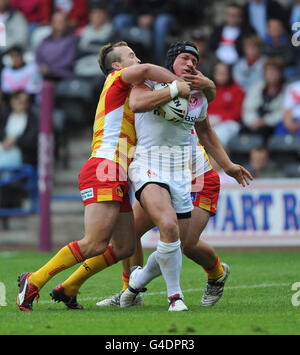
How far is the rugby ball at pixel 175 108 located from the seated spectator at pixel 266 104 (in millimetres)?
8385

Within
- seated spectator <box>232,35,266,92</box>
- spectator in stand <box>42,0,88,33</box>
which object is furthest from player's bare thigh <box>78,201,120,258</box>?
spectator in stand <box>42,0,88,33</box>

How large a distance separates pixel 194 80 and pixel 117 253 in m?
1.47

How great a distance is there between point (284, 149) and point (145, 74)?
8460 mm

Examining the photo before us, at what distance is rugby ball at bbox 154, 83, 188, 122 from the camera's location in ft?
22.3

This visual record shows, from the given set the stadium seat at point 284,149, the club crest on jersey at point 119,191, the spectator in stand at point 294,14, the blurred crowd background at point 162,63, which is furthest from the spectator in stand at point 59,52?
the club crest on jersey at point 119,191

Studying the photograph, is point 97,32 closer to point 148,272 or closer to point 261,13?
point 261,13

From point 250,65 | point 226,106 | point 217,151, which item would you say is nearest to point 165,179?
point 217,151

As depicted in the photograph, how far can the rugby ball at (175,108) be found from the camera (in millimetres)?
6809

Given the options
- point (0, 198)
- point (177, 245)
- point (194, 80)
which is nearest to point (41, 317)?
point (177, 245)

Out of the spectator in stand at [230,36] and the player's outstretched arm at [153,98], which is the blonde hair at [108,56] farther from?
the spectator in stand at [230,36]

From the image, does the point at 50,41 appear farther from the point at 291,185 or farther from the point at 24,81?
the point at 291,185

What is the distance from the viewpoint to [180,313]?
262 inches

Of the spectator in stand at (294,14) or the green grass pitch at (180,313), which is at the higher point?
the spectator in stand at (294,14)

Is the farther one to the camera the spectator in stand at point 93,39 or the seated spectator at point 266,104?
the spectator in stand at point 93,39
